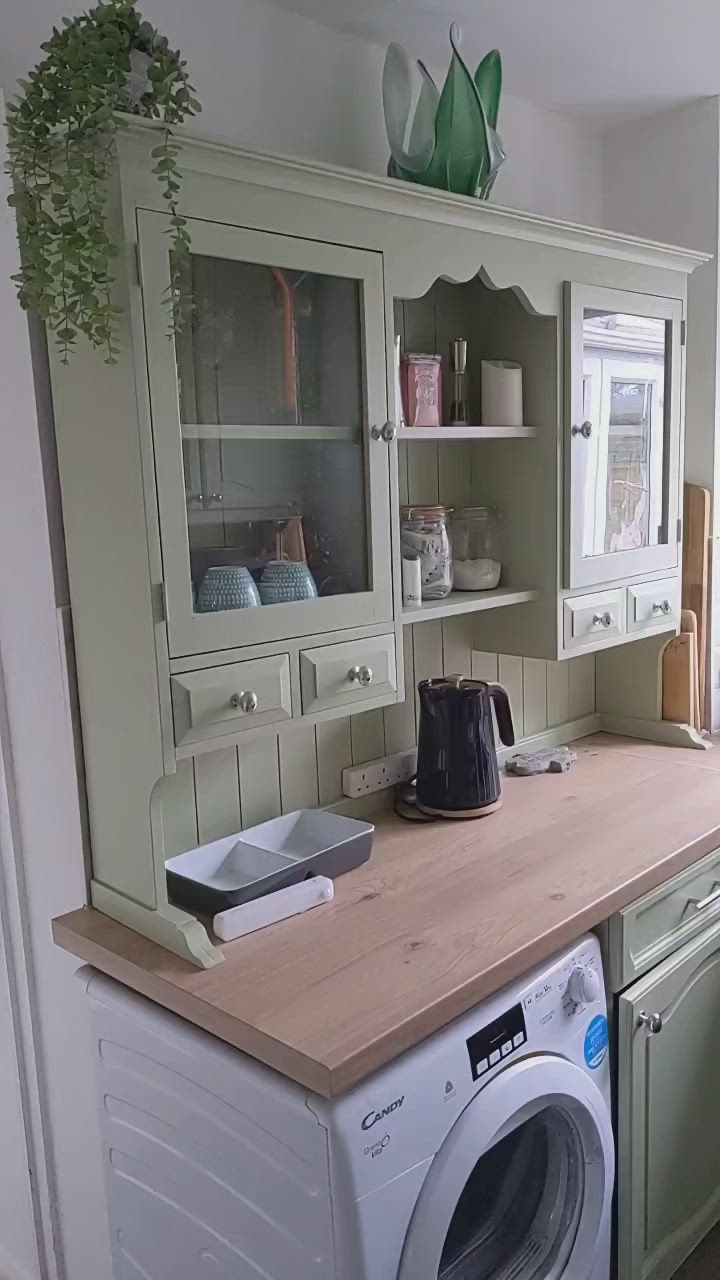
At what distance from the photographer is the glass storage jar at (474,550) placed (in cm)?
207

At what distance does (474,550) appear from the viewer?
2.10m

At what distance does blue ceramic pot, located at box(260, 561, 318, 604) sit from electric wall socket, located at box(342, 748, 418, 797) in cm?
53

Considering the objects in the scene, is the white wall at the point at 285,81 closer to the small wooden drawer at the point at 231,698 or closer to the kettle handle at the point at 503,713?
the small wooden drawer at the point at 231,698

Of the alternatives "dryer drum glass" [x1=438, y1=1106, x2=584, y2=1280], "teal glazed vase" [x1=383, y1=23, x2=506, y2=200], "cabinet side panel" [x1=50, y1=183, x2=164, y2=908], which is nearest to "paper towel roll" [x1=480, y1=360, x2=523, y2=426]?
"teal glazed vase" [x1=383, y1=23, x2=506, y2=200]

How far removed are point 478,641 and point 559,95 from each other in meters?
1.25

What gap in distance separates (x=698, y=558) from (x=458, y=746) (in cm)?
92

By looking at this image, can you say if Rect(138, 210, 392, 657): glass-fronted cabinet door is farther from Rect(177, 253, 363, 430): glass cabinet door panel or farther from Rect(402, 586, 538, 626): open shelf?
Rect(402, 586, 538, 626): open shelf

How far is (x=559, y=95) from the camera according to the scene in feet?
7.55

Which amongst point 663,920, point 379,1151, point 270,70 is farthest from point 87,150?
point 663,920

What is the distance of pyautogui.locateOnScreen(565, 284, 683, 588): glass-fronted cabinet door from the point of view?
6.75 ft

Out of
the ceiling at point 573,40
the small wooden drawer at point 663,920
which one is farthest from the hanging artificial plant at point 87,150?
the small wooden drawer at point 663,920

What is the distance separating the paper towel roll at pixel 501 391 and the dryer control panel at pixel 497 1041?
1.13 meters

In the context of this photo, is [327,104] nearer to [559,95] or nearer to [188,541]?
[559,95]

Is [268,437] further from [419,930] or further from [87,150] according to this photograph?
[419,930]
